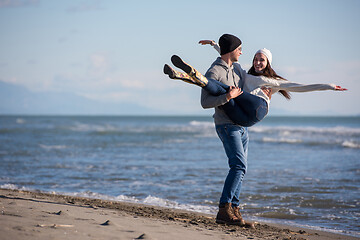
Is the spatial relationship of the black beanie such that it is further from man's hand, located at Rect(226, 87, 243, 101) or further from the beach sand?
the beach sand

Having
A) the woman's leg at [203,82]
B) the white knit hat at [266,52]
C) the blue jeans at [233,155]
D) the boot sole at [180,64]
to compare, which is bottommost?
the blue jeans at [233,155]

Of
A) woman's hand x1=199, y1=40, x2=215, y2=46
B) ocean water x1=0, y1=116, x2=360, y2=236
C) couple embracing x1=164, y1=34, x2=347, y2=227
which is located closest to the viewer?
couple embracing x1=164, y1=34, x2=347, y2=227

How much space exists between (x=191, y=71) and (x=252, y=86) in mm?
905

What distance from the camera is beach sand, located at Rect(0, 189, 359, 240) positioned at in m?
3.51

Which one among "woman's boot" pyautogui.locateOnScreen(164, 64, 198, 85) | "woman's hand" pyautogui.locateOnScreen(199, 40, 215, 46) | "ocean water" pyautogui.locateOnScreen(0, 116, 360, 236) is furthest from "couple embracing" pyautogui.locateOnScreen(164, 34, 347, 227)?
"ocean water" pyautogui.locateOnScreen(0, 116, 360, 236)

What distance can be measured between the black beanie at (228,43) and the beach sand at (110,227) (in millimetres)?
1960

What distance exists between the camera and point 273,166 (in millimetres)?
11586

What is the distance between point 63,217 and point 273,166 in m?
8.36

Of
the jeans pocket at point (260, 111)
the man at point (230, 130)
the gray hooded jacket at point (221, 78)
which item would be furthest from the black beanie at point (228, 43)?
the jeans pocket at point (260, 111)

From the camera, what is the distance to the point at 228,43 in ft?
14.8

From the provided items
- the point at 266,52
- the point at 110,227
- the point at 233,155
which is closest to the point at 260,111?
the point at 233,155

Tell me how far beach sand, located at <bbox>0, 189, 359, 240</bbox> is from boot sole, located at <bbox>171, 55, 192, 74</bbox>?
1.60 metres

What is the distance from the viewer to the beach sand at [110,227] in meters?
3.51

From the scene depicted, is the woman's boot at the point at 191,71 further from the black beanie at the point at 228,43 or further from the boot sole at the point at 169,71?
the black beanie at the point at 228,43
